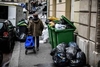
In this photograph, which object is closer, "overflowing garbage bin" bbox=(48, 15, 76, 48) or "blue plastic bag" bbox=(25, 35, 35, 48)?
"overflowing garbage bin" bbox=(48, 15, 76, 48)

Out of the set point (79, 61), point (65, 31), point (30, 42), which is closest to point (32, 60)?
point (30, 42)

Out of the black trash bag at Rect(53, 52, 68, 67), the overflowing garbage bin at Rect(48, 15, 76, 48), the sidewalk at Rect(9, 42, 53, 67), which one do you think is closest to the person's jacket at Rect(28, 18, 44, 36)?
the sidewalk at Rect(9, 42, 53, 67)

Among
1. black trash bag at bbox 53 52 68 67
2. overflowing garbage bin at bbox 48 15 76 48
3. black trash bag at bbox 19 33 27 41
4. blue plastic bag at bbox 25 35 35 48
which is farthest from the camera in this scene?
black trash bag at bbox 19 33 27 41

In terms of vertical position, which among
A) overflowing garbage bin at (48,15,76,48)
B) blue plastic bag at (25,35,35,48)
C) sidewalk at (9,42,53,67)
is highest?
overflowing garbage bin at (48,15,76,48)

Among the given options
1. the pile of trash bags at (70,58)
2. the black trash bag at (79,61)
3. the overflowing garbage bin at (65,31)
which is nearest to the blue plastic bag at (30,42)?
the overflowing garbage bin at (65,31)

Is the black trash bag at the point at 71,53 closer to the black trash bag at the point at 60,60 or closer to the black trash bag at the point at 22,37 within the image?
the black trash bag at the point at 60,60

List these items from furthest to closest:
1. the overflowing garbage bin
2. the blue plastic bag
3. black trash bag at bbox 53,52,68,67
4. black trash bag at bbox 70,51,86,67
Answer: the blue plastic bag < the overflowing garbage bin < black trash bag at bbox 53,52,68,67 < black trash bag at bbox 70,51,86,67

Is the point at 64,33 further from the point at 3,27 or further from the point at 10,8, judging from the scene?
the point at 10,8

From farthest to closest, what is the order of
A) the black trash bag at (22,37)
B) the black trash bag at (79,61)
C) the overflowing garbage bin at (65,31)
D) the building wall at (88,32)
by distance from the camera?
the black trash bag at (22,37), the overflowing garbage bin at (65,31), the black trash bag at (79,61), the building wall at (88,32)

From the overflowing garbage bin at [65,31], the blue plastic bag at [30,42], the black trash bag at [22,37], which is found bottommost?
the black trash bag at [22,37]

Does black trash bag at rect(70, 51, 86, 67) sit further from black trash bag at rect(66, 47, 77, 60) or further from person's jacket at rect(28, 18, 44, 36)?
person's jacket at rect(28, 18, 44, 36)

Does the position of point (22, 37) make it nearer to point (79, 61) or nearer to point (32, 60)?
point (32, 60)

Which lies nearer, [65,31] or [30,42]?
[65,31]

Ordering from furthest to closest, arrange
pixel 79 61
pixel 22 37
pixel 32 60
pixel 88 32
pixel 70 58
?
1. pixel 22 37
2. pixel 32 60
3. pixel 88 32
4. pixel 70 58
5. pixel 79 61
